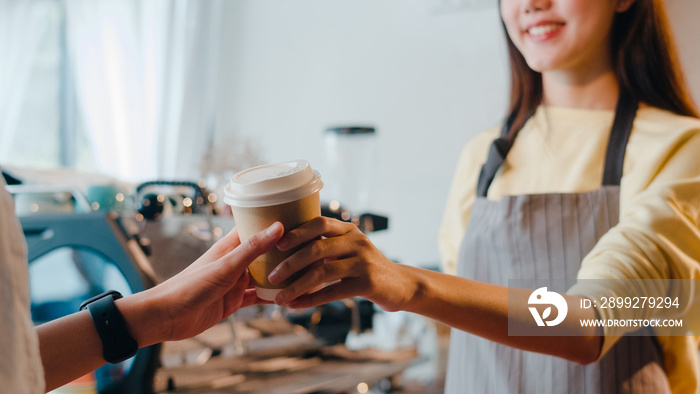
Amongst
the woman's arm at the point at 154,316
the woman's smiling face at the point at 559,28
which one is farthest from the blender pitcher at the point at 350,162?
the woman's arm at the point at 154,316

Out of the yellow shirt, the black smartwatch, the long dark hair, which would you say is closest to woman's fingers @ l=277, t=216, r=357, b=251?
the black smartwatch

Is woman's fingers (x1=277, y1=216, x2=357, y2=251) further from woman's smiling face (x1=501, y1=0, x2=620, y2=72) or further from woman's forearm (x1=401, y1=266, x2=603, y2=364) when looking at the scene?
woman's smiling face (x1=501, y1=0, x2=620, y2=72)

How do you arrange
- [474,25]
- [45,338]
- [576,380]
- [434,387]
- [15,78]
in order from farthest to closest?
[15,78] → [474,25] → [434,387] → [576,380] → [45,338]

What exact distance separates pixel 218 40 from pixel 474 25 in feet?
5.88

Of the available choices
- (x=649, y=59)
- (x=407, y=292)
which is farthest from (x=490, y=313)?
(x=649, y=59)

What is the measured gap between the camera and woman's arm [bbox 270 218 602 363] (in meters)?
0.66

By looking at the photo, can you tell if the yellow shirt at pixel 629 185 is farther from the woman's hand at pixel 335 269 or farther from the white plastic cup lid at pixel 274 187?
the white plastic cup lid at pixel 274 187

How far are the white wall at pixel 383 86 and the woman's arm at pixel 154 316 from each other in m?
2.08

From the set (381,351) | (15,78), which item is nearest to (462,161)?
(381,351)

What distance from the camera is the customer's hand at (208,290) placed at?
66 cm

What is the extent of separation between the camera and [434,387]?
5.66ft

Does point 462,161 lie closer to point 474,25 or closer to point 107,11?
point 474,25

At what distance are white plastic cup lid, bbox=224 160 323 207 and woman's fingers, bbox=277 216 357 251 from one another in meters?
0.04

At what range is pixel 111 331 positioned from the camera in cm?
71
